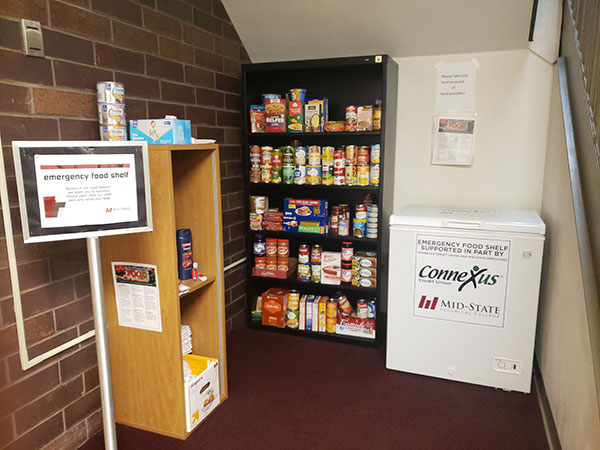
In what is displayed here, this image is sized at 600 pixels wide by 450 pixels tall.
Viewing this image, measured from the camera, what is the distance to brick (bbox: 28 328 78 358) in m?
1.80

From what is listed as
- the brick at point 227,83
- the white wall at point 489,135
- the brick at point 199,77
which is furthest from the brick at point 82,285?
the white wall at point 489,135

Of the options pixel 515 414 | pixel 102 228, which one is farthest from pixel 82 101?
pixel 515 414

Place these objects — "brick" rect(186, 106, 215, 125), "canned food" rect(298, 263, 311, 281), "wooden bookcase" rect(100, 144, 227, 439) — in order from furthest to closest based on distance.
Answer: "canned food" rect(298, 263, 311, 281) → "brick" rect(186, 106, 215, 125) → "wooden bookcase" rect(100, 144, 227, 439)

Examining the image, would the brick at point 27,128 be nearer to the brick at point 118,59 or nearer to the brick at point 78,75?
the brick at point 78,75

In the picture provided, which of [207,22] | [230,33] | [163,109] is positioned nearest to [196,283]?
[163,109]

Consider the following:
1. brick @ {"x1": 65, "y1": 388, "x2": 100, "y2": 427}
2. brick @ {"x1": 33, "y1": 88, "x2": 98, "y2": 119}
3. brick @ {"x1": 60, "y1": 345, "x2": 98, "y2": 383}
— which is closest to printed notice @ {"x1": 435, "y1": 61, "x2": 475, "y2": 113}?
brick @ {"x1": 33, "y1": 88, "x2": 98, "y2": 119}

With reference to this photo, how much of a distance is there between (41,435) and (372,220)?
2.03 m

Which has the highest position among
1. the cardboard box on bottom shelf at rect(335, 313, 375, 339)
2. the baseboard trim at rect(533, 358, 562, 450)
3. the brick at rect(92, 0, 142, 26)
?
the brick at rect(92, 0, 142, 26)

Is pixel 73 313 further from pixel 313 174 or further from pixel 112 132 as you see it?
pixel 313 174

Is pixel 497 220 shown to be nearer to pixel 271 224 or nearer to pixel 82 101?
pixel 271 224

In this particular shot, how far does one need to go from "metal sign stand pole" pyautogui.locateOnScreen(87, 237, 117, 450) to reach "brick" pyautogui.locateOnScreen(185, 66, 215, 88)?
1.35 m

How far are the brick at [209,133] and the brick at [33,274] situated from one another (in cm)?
119

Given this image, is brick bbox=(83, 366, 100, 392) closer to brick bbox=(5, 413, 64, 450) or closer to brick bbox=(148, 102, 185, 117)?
brick bbox=(5, 413, 64, 450)

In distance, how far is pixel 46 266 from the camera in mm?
1829
